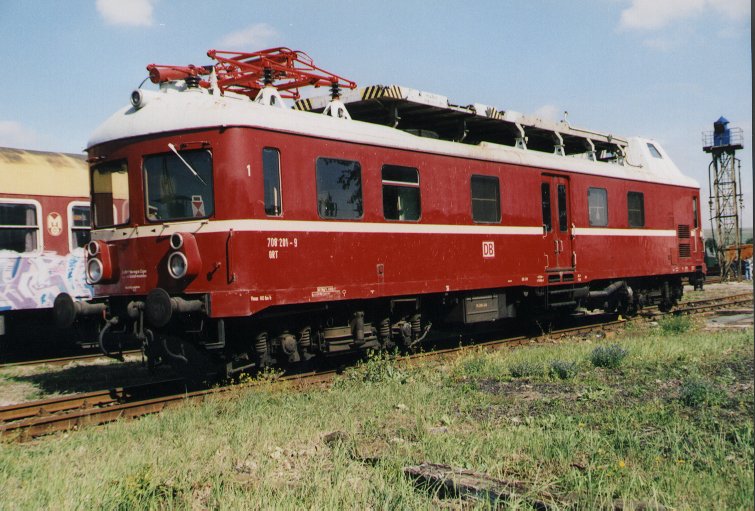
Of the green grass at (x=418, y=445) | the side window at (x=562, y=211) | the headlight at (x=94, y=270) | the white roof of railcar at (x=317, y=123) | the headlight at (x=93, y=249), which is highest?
the white roof of railcar at (x=317, y=123)

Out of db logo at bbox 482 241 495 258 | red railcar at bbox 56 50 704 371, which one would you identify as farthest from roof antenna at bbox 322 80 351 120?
db logo at bbox 482 241 495 258

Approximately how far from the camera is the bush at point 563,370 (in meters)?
8.34

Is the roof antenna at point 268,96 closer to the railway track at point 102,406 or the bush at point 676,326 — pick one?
the railway track at point 102,406

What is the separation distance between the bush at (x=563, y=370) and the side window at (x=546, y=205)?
16.2ft

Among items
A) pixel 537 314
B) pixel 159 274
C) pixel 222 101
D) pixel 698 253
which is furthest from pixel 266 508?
pixel 698 253

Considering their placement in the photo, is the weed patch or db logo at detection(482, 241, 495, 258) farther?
the weed patch

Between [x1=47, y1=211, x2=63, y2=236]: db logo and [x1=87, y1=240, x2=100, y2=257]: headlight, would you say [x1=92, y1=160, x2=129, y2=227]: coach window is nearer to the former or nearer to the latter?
[x1=87, y1=240, x2=100, y2=257]: headlight

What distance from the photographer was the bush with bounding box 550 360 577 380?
27.4 ft

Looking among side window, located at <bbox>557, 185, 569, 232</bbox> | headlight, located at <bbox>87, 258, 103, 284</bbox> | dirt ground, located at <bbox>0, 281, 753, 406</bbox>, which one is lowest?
dirt ground, located at <bbox>0, 281, 753, 406</bbox>

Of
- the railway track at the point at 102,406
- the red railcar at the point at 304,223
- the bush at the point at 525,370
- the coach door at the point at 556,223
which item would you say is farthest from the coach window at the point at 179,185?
the coach door at the point at 556,223

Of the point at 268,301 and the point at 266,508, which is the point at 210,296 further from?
the point at 266,508

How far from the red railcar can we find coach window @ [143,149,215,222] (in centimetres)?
2

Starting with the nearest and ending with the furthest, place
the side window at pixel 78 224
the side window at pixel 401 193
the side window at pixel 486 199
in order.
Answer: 1. the side window at pixel 401 193
2. the side window at pixel 486 199
3. the side window at pixel 78 224

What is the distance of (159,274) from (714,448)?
6299 mm
